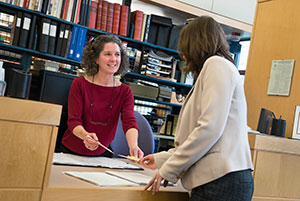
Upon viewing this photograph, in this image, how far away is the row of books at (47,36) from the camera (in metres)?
3.56

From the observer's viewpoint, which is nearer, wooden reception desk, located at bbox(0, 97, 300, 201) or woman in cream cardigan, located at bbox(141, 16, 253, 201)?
wooden reception desk, located at bbox(0, 97, 300, 201)

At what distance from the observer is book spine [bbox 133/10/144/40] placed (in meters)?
4.14

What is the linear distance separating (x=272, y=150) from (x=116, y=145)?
0.99 meters

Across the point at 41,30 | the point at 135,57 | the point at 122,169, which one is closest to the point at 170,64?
the point at 135,57

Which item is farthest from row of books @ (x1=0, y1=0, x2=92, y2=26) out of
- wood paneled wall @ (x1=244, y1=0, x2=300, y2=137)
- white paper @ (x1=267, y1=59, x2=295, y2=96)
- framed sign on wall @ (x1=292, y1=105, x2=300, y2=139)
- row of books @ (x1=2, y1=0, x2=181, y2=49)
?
framed sign on wall @ (x1=292, y1=105, x2=300, y2=139)

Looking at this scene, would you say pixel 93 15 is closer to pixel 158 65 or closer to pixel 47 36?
pixel 47 36

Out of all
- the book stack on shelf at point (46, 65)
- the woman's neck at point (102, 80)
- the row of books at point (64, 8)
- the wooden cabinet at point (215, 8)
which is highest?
the wooden cabinet at point (215, 8)

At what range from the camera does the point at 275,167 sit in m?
1.66

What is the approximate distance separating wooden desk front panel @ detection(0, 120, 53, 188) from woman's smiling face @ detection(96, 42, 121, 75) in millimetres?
1189

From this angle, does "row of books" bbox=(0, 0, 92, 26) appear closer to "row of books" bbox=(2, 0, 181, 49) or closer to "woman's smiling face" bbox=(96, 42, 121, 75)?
"row of books" bbox=(2, 0, 181, 49)

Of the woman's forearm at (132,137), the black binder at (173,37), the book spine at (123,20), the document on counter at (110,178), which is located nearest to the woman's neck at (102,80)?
the woman's forearm at (132,137)

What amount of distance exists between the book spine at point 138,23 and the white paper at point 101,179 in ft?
9.48

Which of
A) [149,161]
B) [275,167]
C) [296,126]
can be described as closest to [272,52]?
[296,126]

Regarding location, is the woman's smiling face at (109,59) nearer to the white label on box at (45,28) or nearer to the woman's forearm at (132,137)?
the woman's forearm at (132,137)
